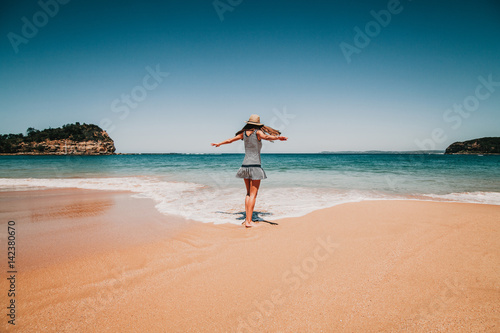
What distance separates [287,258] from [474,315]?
186cm

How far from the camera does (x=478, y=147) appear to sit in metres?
76.9

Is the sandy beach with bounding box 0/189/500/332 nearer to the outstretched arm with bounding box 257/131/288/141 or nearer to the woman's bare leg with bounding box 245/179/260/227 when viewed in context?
the woman's bare leg with bounding box 245/179/260/227

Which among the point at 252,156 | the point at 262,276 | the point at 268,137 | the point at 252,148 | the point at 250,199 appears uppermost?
the point at 268,137

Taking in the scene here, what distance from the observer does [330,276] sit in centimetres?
252

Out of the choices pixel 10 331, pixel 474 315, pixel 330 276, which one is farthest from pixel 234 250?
pixel 474 315

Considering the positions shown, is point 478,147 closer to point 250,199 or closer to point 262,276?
point 250,199

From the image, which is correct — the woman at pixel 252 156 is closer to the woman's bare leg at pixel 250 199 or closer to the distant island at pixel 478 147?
the woman's bare leg at pixel 250 199

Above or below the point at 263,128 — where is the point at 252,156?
below

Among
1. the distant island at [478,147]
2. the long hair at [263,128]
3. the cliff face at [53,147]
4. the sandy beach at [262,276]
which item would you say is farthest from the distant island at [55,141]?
the distant island at [478,147]

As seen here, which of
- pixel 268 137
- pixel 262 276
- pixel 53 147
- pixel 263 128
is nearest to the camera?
pixel 262 276

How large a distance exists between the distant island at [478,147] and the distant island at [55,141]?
145508mm

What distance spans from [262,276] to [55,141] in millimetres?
102559

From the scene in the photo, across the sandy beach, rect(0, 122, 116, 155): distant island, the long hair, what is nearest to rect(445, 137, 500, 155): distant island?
the sandy beach

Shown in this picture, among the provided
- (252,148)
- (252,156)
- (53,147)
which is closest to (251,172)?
(252,156)
